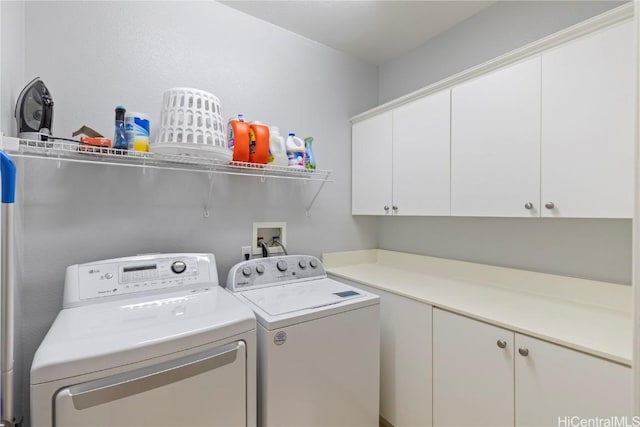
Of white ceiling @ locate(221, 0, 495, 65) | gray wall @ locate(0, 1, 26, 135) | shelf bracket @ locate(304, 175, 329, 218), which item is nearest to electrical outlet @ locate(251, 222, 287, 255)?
shelf bracket @ locate(304, 175, 329, 218)

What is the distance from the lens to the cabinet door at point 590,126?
1.13 m

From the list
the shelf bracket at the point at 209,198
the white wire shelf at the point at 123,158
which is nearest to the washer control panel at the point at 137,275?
the shelf bracket at the point at 209,198

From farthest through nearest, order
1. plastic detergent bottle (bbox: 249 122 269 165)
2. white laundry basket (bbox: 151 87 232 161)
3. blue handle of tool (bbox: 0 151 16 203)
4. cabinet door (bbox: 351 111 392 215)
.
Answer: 1. cabinet door (bbox: 351 111 392 215)
2. plastic detergent bottle (bbox: 249 122 269 165)
3. white laundry basket (bbox: 151 87 232 161)
4. blue handle of tool (bbox: 0 151 16 203)

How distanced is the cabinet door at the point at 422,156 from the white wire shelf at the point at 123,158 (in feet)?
2.08

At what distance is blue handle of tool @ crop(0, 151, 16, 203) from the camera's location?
0.74 metres

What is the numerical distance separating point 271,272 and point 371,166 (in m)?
1.10

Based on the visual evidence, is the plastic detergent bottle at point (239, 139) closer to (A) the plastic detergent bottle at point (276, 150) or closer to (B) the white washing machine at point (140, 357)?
(A) the plastic detergent bottle at point (276, 150)

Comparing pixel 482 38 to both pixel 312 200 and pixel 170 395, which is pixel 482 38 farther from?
pixel 170 395

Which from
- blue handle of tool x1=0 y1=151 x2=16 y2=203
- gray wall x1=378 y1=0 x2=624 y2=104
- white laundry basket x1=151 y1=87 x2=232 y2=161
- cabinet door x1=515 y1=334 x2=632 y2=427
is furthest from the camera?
gray wall x1=378 y1=0 x2=624 y2=104

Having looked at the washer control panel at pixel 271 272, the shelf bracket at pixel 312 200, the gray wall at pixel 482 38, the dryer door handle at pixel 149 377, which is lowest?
the dryer door handle at pixel 149 377

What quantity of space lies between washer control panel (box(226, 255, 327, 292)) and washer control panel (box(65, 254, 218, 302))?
13cm

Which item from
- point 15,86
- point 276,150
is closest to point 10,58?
point 15,86

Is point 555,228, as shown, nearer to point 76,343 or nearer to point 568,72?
point 568,72

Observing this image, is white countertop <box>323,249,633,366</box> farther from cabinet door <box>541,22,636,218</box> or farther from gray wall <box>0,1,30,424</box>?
gray wall <box>0,1,30,424</box>
